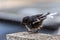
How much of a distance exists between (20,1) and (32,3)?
881 mm

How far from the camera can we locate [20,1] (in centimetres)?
803

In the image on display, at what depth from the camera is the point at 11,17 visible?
16.6 ft

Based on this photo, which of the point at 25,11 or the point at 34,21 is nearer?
the point at 34,21

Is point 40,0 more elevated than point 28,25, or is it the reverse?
point 40,0

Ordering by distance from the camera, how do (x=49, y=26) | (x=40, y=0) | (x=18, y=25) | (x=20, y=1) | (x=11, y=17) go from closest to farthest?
(x=49, y=26) → (x=18, y=25) → (x=11, y=17) → (x=40, y=0) → (x=20, y=1)

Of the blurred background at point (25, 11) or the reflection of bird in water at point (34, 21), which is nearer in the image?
the reflection of bird in water at point (34, 21)

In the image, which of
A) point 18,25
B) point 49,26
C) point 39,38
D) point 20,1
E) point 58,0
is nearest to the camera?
point 39,38

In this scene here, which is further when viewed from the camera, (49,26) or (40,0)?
(40,0)

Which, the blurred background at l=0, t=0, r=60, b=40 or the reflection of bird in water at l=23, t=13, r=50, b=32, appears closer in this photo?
the reflection of bird in water at l=23, t=13, r=50, b=32

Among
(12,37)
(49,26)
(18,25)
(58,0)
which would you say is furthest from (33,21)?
(58,0)

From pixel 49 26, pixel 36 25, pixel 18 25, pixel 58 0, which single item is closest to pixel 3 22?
pixel 18 25

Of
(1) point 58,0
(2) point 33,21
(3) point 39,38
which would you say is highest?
(1) point 58,0

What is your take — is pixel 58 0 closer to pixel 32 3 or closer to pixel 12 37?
pixel 32 3

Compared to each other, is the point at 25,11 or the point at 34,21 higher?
the point at 25,11
